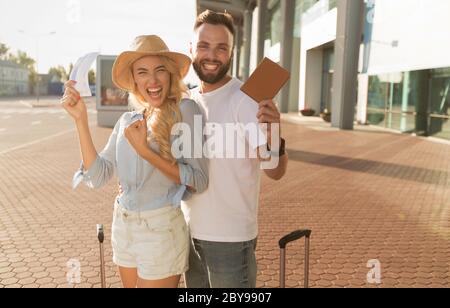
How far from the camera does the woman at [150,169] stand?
2.08 meters

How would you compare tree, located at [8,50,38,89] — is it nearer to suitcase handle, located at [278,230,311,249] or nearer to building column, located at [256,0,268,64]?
building column, located at [256,0,268,64]

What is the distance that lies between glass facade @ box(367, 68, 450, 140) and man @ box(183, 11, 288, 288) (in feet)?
51.9

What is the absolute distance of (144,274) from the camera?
7.05 ft

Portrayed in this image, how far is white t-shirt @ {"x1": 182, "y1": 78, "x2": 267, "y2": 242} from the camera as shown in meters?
2.15

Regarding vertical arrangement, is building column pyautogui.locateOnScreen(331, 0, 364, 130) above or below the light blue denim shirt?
above

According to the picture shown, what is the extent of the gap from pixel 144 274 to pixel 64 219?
459cm

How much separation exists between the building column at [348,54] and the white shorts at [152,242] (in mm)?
18847

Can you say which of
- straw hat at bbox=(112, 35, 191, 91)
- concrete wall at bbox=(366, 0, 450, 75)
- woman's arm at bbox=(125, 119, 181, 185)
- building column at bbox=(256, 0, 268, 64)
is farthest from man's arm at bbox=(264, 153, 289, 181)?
building column at bbox=(256, 0, 268, 64)

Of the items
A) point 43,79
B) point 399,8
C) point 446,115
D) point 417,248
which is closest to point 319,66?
point 399,8

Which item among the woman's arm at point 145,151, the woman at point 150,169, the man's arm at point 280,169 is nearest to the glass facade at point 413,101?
the man's arm at point 280,169

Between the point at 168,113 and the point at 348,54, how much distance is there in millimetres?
19098

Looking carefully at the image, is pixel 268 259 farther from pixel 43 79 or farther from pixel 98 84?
pixel 43 79

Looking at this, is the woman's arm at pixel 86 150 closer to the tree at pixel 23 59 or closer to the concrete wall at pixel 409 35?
the concrete wall at pixel 409 35

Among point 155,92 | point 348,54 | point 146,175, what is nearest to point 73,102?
point 155,92
